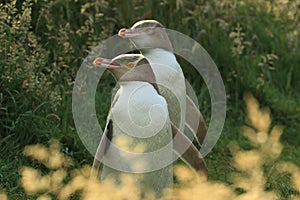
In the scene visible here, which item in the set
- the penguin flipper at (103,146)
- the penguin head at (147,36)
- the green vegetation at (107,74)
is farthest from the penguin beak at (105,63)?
the green vegetation at (107,74)

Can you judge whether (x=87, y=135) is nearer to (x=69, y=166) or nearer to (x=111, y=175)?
(x=69, y=166)

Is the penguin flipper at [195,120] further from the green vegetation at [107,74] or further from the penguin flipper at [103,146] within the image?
the penguin flipper at [103,146]

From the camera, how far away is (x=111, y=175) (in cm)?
356

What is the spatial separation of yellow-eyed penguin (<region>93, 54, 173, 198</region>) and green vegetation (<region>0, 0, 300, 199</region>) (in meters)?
0.57

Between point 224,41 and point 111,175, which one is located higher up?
point 111,175

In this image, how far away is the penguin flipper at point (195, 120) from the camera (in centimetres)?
441

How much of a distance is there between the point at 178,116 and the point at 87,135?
26.7 inches

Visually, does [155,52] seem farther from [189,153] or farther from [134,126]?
[134,126]

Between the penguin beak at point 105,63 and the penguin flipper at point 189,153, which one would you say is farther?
the penguin flipper at point 189,153

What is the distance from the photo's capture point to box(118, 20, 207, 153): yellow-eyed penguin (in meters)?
4.04

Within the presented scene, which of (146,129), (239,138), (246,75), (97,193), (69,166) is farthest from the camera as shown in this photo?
(246,75)

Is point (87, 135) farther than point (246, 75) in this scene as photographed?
No

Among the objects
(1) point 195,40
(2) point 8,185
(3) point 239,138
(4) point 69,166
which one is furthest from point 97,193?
(1) point 195,40

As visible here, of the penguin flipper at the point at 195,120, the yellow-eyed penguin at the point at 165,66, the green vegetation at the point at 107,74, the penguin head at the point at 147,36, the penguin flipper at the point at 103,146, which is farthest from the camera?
the green vegetation at the point at 107,74
